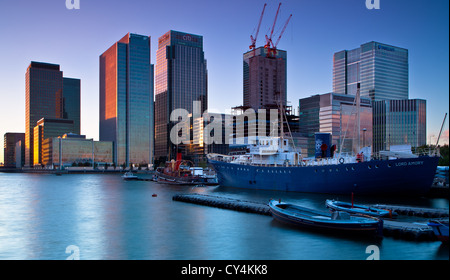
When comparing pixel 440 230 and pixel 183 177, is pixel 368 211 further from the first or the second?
pixel 183 177

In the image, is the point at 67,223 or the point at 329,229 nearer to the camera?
the point at 329,229

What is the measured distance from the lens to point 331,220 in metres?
31.0

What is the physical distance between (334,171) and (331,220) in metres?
28.4

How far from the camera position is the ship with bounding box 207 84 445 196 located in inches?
2002

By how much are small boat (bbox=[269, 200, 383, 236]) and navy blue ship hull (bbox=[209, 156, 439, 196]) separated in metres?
21.9

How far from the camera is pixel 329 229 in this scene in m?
31.2

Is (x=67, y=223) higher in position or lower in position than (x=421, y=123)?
lower

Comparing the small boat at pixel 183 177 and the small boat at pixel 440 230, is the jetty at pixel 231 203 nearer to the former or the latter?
the small boat at pixel 440 230

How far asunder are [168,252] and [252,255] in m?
6.44

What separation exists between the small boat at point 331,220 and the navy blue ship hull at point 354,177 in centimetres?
2186

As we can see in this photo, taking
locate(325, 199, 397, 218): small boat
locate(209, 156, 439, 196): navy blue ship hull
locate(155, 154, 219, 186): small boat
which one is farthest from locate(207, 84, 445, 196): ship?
locate(325, 199, 397, 218): small boat
